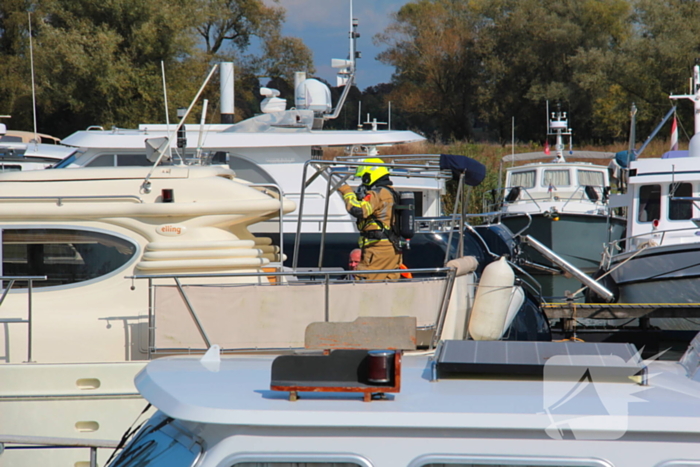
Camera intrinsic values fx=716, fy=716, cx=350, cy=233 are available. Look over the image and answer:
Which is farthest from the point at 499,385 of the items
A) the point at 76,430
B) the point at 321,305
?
the point at 76,430

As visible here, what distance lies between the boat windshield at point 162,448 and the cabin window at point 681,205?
1043 centimetres

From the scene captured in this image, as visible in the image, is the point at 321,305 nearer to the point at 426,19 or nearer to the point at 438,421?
the point at 438,421

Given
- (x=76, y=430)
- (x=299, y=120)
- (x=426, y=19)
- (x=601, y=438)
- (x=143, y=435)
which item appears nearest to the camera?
(x=601, y=438)

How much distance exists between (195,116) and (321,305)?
21.4 meters

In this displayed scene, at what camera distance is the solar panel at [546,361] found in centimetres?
211

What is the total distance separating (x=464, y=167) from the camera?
548cm

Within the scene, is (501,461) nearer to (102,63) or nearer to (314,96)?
(314,96)

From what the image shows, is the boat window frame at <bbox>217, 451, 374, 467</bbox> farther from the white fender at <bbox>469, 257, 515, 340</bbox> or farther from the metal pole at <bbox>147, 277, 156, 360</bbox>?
the white fender at <bbox>469, 257, 515, 340</bbox>

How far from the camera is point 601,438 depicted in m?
1.83

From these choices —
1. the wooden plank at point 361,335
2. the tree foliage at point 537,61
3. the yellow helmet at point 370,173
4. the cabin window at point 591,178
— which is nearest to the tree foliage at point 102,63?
the cabin window at point 591,178

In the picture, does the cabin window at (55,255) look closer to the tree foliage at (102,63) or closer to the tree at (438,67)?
the tree foliage at (102,63)

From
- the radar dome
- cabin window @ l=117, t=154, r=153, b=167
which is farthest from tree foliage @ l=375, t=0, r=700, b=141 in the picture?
cabin window @ l=117, t=154, r=153, b=167

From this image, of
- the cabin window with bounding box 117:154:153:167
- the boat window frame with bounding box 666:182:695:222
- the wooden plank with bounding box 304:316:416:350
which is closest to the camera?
the wooden plank with bounding box 304:316:416:350

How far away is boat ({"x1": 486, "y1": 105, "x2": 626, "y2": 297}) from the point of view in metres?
16.1
